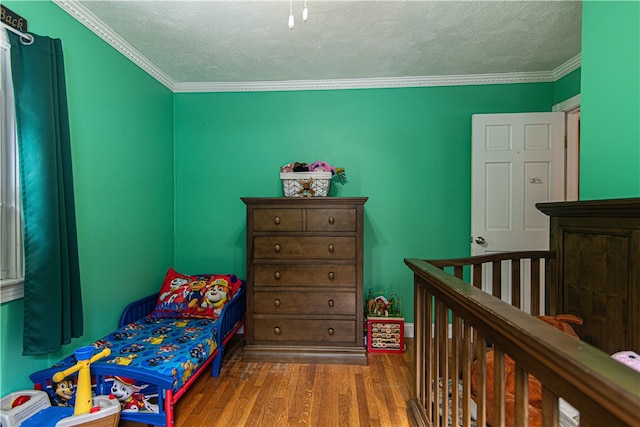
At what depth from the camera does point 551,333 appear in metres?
0.63

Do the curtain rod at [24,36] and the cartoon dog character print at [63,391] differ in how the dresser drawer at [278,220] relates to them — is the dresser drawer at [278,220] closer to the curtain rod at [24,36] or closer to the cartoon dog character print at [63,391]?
the cartoon dog character print at [63,391]

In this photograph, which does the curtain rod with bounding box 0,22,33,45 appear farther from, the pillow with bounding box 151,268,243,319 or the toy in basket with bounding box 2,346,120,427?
the pillow with bounding box 151,268,243,319

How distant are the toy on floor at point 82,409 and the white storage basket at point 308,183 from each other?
169cm

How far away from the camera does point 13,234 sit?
5.10ft

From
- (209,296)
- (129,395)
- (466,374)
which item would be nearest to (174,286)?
(209,296)

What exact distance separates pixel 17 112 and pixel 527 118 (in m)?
3.48

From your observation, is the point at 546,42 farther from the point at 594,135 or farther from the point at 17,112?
the point at 17,112

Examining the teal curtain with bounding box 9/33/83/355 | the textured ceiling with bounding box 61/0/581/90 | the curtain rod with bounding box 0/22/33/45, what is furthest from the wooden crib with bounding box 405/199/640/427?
the curtain rod with bounding box 0/22/33/45

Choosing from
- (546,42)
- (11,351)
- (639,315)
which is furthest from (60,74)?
(546,42)

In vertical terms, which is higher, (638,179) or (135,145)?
(135,145)

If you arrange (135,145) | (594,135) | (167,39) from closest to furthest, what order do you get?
(594,135) → (167,39) → (135,145)

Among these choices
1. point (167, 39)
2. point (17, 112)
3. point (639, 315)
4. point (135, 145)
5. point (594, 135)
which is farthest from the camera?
point (135, 145)

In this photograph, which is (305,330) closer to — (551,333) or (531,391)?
(531,391)

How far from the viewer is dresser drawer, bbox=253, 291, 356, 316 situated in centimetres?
241
